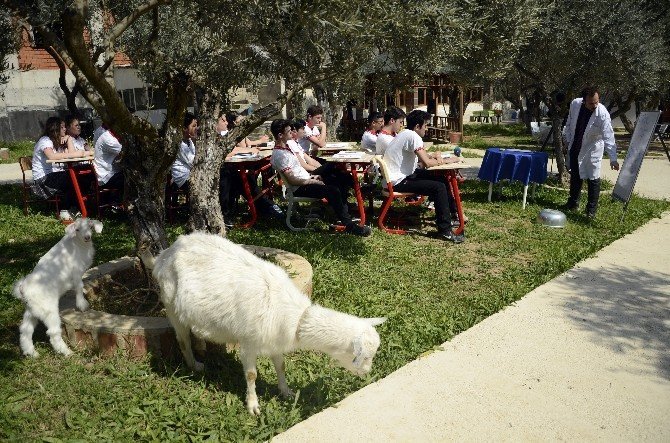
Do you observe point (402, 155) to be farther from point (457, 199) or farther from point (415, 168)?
point (457, 199)

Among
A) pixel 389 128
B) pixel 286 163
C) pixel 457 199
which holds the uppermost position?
pixel 389 128

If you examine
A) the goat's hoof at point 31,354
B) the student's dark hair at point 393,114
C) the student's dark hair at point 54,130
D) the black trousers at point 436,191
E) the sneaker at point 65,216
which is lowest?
the goat's hoof at point 31,354

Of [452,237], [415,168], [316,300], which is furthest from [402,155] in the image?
[316,300]

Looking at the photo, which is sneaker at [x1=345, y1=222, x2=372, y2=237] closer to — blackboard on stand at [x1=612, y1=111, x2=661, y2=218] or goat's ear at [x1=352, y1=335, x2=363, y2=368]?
blackboard on stand at [x1=612, y1=111, x2=661, y2=218]

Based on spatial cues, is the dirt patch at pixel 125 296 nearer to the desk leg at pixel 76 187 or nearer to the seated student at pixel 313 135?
the desk leg at pixel 76 187

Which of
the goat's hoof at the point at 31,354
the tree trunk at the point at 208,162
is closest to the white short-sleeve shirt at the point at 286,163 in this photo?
the tree trunk at the point at 208,162

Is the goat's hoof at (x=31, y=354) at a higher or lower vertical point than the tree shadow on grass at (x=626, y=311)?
higher

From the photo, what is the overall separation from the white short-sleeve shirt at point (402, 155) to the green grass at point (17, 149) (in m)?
12.7

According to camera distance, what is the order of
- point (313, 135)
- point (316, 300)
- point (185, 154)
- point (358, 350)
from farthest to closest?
point (313, 135) → point (185, 154) → point (316, 300) → point (358, 350)

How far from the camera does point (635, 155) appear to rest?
8641 mm

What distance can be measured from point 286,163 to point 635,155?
202 inches

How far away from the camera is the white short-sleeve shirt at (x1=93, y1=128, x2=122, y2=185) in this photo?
8.04 metres

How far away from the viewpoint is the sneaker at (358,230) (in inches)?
296

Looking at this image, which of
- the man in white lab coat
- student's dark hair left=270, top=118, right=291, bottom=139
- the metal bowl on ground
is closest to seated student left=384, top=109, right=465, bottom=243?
student's dark hair left=270, top=118, right=291, bottom=139
